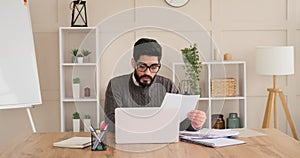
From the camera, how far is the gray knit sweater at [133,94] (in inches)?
85.3

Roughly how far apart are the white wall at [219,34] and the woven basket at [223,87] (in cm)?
29

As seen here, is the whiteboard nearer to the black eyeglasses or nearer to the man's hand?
the man's hand

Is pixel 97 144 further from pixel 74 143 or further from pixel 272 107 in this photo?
pixel 272 107

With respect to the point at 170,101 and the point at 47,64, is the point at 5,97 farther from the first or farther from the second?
the point at 170,101

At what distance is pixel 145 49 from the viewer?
2094 mm

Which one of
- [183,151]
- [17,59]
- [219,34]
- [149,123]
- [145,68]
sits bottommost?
[183,151]

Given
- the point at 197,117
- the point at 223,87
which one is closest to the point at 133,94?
the point at 197,117

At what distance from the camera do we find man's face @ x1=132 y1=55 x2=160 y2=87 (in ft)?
6.77

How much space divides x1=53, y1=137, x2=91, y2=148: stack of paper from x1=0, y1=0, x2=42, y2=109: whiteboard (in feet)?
5.74

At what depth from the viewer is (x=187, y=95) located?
98.3 inches

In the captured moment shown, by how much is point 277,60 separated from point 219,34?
646 millimetres

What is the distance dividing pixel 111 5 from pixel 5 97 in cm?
135

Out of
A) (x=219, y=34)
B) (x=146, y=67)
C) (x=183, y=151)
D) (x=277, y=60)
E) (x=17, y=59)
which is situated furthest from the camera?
(x=219, y=34)

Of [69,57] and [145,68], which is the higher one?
[69,57]
